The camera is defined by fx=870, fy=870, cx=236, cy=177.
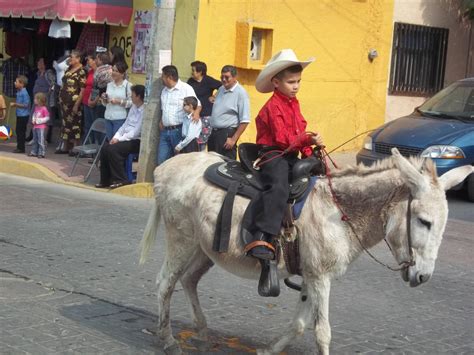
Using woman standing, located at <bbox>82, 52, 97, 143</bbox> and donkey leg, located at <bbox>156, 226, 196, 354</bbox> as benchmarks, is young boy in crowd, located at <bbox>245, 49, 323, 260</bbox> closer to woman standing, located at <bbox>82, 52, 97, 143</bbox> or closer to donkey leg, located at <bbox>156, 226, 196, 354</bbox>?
donkey leg, located at <bbox>156, 226, 196, 354</bbox>

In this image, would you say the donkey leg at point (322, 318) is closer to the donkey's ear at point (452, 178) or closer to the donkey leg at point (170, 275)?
the donkey's ear at point (452, 178)

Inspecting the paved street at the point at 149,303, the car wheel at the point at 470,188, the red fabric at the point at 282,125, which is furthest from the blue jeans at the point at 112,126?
the red fabric at the point at 282,125

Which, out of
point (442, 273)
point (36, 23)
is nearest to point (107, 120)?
point (36, 23)

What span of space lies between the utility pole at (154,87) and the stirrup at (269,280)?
310 inches

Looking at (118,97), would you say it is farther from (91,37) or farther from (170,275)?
(170,275)

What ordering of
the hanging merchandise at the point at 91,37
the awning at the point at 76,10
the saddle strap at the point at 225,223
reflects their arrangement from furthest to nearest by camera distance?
the hanging merchandise at the point at 91,37 → the awning at the point at 76,10 → the saddle strap at the point at 225,223

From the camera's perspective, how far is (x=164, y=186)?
6.70 meters

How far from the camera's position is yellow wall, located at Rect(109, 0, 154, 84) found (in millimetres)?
16594

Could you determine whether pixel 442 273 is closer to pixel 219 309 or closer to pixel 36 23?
pixel 219 309

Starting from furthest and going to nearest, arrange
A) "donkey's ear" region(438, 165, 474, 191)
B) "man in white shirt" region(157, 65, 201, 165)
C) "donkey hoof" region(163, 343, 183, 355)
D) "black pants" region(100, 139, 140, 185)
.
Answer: "black pants" region(100, 139, 140, 185) → "man in white shirt" region(157, 65, 201, 165) → "donkey hoof" region(163, 343, 183, 355) → "donkey's ear" region(438, 165, 474, 191)

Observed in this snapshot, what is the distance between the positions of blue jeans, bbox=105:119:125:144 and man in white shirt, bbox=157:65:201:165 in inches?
58.8

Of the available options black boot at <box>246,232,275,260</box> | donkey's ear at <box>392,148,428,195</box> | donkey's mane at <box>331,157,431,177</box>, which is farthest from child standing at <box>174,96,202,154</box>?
donkey's ear at <box>392,148,428,195</box>

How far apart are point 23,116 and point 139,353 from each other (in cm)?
1166

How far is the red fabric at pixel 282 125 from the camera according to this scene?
20.5 feet
